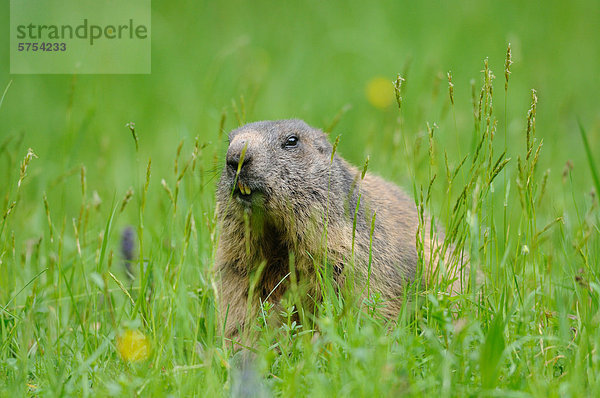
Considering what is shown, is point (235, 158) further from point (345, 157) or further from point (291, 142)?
point (345, 157)

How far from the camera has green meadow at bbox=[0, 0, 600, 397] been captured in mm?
3396

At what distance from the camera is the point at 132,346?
3.71 metres

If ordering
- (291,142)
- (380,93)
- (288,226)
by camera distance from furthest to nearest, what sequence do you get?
(380,93), (291,142), (288,226)

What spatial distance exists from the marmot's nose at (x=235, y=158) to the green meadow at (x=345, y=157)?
30 cm

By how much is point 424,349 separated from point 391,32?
25.5 ft

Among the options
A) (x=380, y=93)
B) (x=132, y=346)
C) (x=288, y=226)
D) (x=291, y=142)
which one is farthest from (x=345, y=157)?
(x=132, y=346)

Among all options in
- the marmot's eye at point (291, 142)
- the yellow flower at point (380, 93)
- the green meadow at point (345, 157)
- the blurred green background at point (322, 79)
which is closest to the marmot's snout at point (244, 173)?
the green meadow at point (345, 157)

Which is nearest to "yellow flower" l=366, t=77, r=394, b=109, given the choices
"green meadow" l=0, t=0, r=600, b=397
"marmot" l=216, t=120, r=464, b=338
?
"green meadow" l=0, t=0, r=600, b=397

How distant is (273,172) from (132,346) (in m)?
1.32

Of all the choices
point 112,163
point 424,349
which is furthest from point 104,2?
point 424,349

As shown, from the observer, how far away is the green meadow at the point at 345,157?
3396 mm

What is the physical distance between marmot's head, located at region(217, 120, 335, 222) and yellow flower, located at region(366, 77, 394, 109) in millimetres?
4138

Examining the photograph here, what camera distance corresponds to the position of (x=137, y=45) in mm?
10367

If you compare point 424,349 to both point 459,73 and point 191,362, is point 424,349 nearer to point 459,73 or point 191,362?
point 191,362
